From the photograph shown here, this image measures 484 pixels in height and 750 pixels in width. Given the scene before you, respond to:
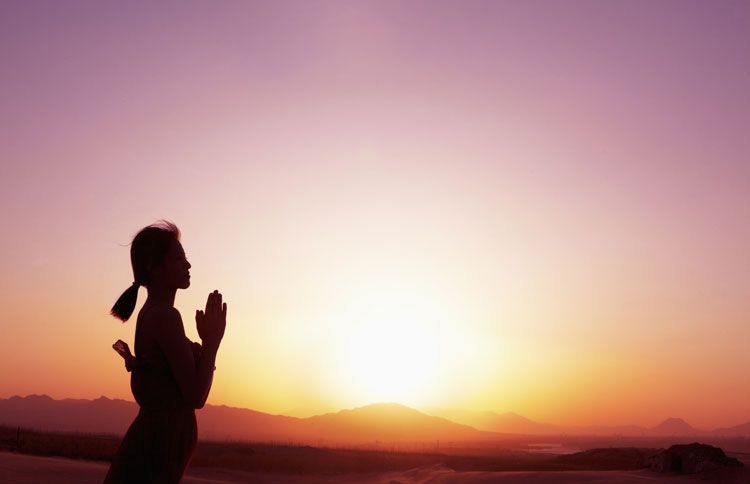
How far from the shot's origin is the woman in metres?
2.66

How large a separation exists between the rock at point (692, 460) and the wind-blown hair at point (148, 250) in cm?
1984

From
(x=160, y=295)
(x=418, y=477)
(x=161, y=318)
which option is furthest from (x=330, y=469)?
(x=161, y=318)

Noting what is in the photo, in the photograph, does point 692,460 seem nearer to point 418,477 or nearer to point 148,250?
point 418,477

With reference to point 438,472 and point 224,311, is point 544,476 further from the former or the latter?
point 224,311

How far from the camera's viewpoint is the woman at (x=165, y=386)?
2.66 m

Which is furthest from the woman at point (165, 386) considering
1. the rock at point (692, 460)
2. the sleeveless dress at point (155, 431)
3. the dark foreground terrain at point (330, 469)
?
the rock at point (692, 460)

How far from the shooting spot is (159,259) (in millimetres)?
2963

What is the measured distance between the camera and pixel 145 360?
2.71m

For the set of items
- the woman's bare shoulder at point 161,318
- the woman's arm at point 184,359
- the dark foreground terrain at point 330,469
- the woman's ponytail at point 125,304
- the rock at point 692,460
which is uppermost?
the woman's ponytail at point 125,304

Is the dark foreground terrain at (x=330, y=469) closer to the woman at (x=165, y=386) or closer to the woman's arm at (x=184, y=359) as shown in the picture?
the woman at (x=165, y=386)

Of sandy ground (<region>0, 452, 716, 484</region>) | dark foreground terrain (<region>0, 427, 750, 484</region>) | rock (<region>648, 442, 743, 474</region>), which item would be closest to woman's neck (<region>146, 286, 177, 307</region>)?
sandy ground (<region>0, 452, 716, 484</region>)

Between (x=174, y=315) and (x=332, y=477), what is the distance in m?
33.9

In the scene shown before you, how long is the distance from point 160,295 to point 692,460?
2073cm

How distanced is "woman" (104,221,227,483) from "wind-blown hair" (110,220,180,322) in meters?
0.16
